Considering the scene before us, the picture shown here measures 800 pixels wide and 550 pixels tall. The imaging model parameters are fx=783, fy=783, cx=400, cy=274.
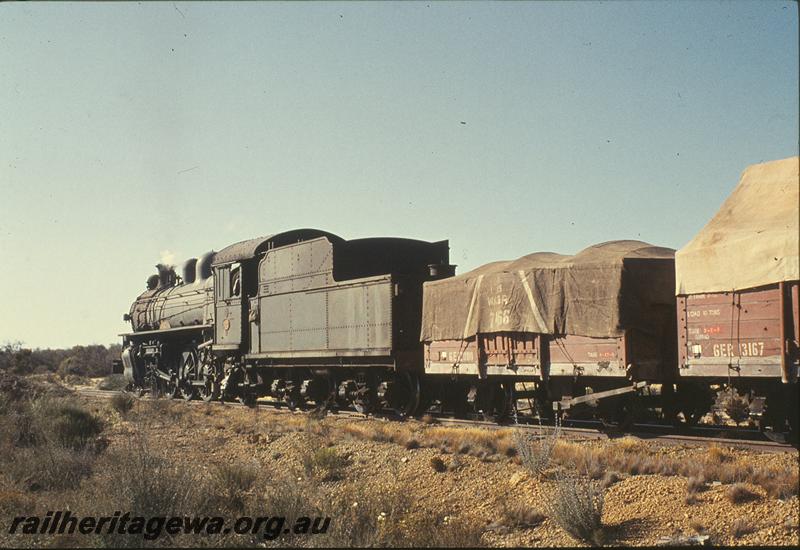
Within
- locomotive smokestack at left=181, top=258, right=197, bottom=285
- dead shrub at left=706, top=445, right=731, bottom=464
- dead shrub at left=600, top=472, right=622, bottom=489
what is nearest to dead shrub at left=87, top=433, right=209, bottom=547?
dead shrub at left=600, top=472, right=622, bottom=489

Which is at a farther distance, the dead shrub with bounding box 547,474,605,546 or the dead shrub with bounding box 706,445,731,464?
the dead shrub with bounding box 706,445,731,464

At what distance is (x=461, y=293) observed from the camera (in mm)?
13844

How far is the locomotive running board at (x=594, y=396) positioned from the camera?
36.8 feet

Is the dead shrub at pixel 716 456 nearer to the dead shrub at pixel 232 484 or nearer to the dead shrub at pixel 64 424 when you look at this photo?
the dead shrub at pixel 232 484

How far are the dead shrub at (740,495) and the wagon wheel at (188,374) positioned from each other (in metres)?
17.9

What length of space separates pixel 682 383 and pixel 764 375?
7.83 feet

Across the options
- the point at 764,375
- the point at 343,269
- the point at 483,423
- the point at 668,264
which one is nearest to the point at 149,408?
the point at 343,269

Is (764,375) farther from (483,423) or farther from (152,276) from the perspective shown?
(152,276)

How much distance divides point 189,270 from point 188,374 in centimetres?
354

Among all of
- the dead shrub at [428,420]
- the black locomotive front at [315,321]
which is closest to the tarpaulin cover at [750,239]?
the dead shrub at [428,420]

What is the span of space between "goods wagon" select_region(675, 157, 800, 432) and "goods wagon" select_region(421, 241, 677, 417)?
779mm

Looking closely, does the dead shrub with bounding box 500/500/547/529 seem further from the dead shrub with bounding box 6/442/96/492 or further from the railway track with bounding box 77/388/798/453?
the dead shrub with bounding box 6/442/96/492

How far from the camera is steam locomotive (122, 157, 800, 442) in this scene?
971 cm

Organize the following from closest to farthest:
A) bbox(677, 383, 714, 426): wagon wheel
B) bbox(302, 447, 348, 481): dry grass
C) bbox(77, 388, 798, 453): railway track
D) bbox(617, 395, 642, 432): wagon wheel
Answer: bbox(77, 388, 798, 453): railway track → bbox(302, 447, 348, 481): dry grass → bbox(617, 395, 642, 432): wagon wheel → bbox(677, 383, 714, 426): wagon wheel
